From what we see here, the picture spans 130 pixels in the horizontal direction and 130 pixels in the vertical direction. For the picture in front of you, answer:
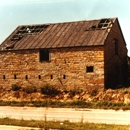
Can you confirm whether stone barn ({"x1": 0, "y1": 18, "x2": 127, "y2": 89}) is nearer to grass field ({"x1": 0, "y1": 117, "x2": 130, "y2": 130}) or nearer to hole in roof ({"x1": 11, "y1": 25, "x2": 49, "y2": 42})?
hole in roof ({"x1": 11, "y1": 25, "x2": 49, "y2": 42})

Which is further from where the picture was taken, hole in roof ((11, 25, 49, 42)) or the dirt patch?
hole in roof ((11, 25, 49, 42))

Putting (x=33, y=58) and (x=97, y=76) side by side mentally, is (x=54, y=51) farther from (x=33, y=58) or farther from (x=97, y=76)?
(x=97, y=76)

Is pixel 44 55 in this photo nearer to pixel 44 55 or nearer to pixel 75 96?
pixel 44 55

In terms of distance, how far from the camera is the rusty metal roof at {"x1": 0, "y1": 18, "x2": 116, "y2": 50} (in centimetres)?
2730

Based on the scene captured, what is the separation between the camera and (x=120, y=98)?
22594 millimetres

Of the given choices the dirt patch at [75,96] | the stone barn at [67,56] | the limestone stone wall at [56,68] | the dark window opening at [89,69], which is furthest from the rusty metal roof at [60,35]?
the dirt patch at [75,96]

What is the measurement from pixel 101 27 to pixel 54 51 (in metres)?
5.88

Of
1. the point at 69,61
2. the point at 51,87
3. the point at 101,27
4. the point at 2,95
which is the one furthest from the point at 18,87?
the point at 101,27

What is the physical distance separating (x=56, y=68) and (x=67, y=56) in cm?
173

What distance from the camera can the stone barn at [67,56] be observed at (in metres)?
26.0

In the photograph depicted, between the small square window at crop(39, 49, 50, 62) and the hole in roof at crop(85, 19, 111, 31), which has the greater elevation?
the hole in roof at crop(85, 19, 111, 31)

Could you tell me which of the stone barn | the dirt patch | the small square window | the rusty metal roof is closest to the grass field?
the dirt patch

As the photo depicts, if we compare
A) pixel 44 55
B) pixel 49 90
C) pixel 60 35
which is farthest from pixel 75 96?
pixel 60 35

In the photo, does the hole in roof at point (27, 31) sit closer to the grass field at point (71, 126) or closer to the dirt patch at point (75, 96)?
the dirt patch at point (75, 96)
